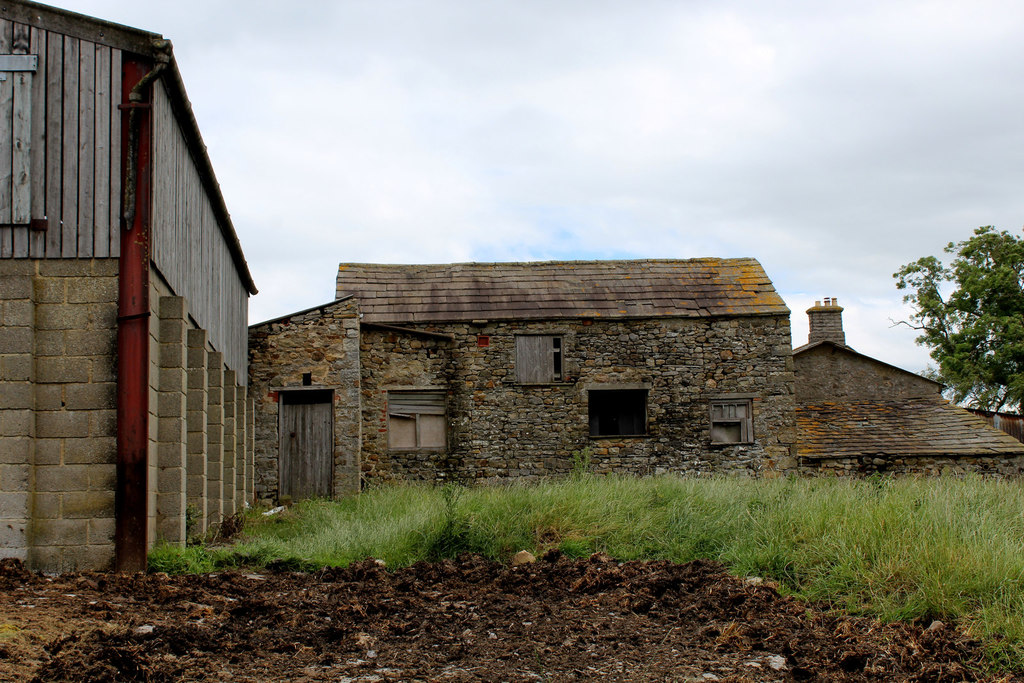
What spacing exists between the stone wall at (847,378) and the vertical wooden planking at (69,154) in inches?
795

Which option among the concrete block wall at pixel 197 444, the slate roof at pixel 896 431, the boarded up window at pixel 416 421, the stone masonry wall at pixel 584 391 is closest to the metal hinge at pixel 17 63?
the concrete block wall at pixel 197 444

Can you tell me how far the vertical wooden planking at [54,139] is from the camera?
372 inches

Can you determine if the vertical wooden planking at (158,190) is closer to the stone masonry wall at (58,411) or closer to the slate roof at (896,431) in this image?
the stone masonry wall at (58,411)

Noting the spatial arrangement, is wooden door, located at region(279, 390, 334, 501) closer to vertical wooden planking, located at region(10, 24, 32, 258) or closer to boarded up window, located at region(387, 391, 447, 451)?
boarded up window, located at region(387, 391, 447, 451)

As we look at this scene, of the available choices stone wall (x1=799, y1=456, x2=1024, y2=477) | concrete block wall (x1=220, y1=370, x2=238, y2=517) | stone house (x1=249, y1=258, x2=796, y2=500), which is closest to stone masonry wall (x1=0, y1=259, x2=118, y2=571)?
concrete block wall (x1=220, y1=370, x2=238, y2=517)

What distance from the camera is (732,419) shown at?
21672 mm

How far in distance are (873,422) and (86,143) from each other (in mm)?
19668

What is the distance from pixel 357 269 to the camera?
23.7 m

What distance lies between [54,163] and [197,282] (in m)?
3.24

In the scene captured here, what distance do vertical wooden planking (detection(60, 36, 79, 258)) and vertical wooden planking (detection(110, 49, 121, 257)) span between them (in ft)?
1.16

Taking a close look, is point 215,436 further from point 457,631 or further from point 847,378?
point 847,378

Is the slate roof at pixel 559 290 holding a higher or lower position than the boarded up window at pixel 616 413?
higher

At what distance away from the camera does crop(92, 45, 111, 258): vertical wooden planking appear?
31.0 ft

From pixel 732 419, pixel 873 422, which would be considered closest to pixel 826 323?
pixel 873 422
